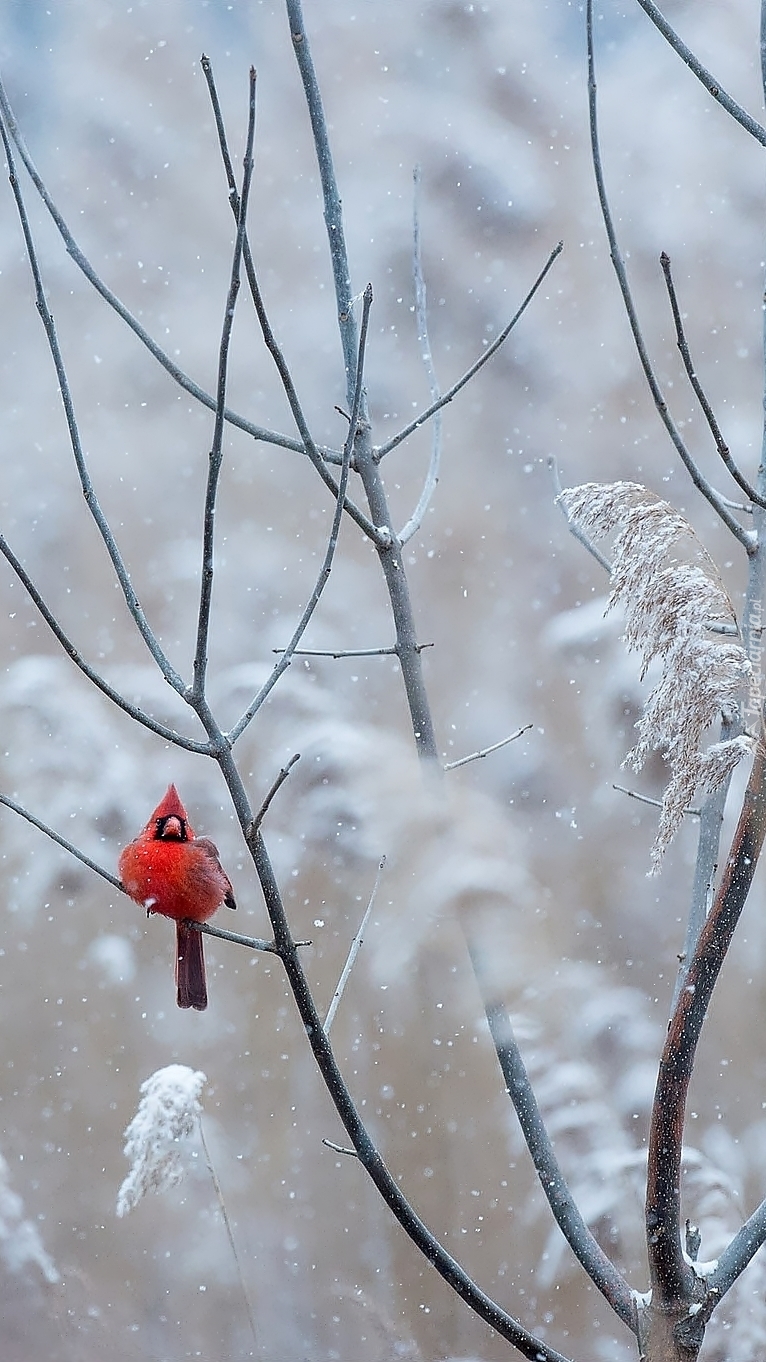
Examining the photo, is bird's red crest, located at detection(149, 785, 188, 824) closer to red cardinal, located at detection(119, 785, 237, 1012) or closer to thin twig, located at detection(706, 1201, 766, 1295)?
red cardinal, located at detection(119, 785, 237, 1012)

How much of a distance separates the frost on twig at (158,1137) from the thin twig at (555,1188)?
0.49 metres

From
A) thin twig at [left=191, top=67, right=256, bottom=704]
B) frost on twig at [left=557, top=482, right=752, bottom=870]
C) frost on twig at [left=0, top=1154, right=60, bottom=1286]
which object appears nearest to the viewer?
thin twig at [left=191, top=67, right=256, bottom=704]

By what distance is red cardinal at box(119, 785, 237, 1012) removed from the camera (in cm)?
83

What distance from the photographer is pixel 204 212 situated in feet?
5.63

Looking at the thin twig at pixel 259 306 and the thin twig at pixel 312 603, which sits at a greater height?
the thin twig at pixel 259 306

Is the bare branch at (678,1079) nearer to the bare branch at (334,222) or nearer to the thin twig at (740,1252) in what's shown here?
the thin twig at (740,1252)

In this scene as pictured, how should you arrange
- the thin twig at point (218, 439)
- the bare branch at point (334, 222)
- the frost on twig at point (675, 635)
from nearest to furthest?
the thin twig at point (218, 439), the frost on twig at point (675, 635), the bare branch at point (334, 222)

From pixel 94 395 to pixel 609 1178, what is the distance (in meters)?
1.45

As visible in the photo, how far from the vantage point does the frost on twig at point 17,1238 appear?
1.53 metres

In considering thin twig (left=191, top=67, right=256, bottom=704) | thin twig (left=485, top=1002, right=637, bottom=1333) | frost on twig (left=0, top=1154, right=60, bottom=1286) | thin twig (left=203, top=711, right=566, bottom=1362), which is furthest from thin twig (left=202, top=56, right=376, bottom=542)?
frost on twig (left=0, top=1154, right=60, bottom=1286)

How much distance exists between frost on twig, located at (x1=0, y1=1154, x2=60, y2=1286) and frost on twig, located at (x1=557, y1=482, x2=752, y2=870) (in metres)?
1.26

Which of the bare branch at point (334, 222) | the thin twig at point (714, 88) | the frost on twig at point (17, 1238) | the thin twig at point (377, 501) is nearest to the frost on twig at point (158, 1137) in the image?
the frost on twig at point (17, 1238)

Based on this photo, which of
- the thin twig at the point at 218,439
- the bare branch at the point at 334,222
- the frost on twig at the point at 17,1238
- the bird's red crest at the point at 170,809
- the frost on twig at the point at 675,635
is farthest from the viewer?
the frost on twig at the point at 17,1238

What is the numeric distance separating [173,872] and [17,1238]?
3.41 feet
